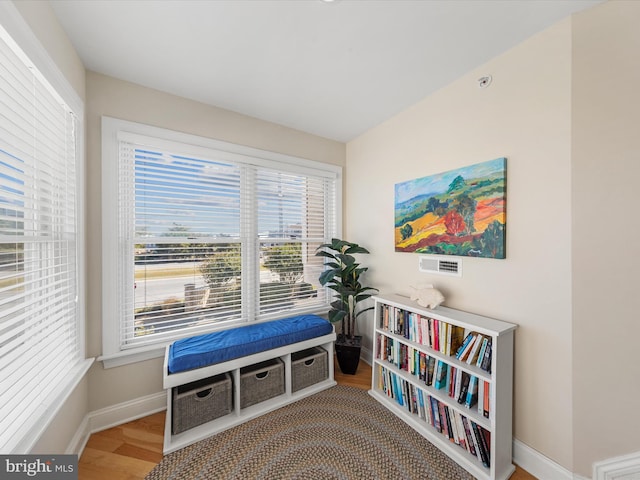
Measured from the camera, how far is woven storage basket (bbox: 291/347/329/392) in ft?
7.02

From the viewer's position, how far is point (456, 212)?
70.7 inches

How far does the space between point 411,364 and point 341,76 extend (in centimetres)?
226

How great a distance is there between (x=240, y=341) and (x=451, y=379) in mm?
1542

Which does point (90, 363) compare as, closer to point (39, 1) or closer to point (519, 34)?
point (39, 1)

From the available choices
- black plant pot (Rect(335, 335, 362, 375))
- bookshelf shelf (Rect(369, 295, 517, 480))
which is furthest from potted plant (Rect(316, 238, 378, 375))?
bookshelf shelf (Rect(369, 295, 517, 480))

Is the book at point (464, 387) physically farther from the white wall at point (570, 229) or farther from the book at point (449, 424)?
the white wall at point (570, 229)

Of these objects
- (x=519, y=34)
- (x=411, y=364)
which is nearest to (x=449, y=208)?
(x=519, y=34)

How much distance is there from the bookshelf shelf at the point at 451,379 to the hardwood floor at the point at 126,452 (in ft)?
0.87

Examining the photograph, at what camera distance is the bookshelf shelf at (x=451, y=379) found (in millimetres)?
1417

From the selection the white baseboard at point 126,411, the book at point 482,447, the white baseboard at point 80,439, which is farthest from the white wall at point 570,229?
the white baseboard at point 80,439

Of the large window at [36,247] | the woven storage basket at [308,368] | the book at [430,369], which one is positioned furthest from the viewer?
the woven storage basket at [308,368]

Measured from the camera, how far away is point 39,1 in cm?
114

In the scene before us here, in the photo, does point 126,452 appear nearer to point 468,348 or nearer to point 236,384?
point 236,384

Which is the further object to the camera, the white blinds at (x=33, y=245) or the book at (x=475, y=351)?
the book at (x=475, y=351)
